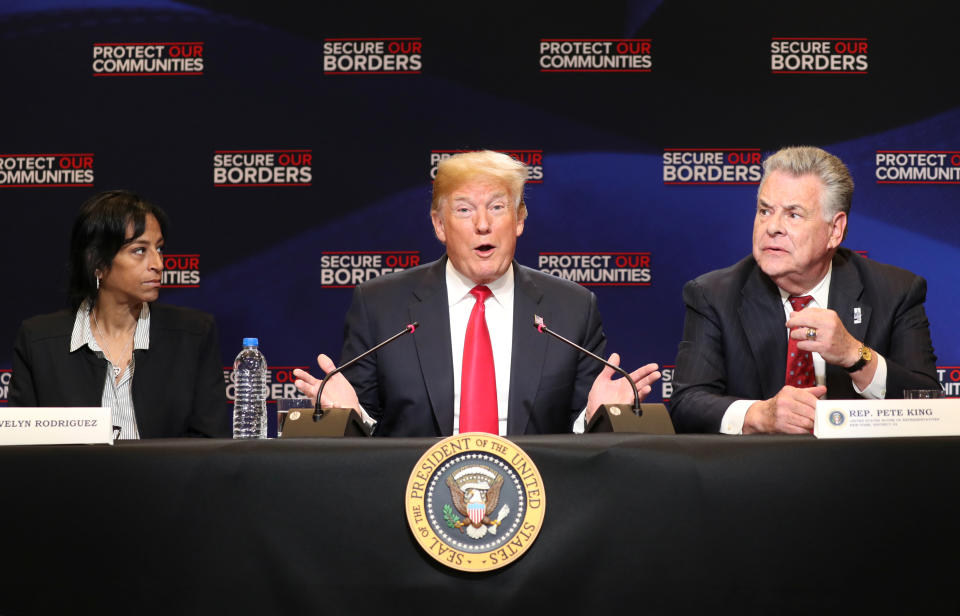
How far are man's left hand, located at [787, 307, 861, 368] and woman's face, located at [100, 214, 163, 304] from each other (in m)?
2.28

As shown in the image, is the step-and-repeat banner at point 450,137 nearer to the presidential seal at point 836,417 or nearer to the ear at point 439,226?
the ear at point 439,226

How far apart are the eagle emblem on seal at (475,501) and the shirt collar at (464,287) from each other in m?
1.41

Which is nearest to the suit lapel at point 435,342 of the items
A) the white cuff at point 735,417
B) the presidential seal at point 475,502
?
the white cuff at point 735,417

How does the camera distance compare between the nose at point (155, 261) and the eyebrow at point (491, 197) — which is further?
the nose at point (155, 261)

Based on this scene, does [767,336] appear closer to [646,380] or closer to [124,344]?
[646,380]

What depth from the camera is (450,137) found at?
420 cm

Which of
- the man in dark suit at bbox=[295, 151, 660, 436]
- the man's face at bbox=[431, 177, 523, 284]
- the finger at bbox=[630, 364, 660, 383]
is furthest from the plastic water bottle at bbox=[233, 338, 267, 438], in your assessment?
the finger at bbox=[630, 364, 660, 383]

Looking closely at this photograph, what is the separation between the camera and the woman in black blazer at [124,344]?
314cm

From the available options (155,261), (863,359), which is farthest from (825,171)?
(155,261)

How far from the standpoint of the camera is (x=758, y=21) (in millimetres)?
4168

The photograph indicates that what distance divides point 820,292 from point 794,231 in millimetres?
265

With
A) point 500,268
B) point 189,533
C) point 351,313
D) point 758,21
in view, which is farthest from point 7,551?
point 758,21

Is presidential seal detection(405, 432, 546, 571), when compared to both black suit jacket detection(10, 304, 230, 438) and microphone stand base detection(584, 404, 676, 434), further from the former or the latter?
black suit jacket detection(10, 304, 230, 438)

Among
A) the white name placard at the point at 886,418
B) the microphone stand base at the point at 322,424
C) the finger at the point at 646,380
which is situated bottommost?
the microphone stand base at the point at 322,424
